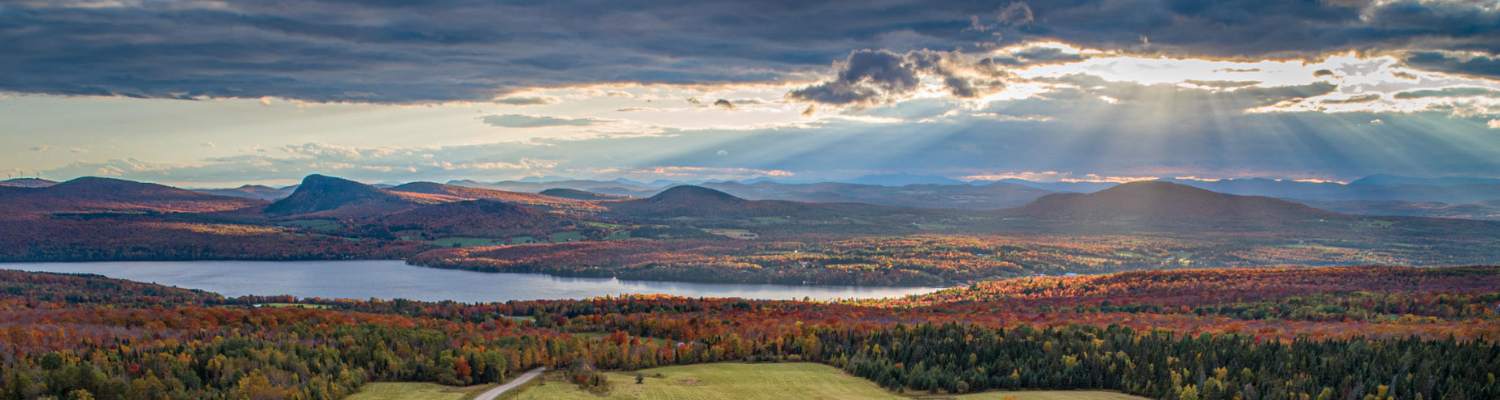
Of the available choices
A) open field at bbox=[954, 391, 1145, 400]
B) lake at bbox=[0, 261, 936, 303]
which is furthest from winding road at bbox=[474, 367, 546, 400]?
lake at bbox=[0, 261, 936, 303]

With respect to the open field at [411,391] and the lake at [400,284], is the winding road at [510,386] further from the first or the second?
the lake at [400,284]

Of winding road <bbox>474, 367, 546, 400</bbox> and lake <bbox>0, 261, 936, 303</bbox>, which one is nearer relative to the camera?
winding road <bbox>474, 367, 546, 400</bbox>

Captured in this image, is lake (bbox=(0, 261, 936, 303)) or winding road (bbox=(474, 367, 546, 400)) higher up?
winding road (bbox=(474, 367, 546, 400))

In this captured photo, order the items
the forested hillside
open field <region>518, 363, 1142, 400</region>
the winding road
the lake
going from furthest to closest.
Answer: the lake → the winding road → the forested hillside → open field <region>518, 363, 1142, 400</region>

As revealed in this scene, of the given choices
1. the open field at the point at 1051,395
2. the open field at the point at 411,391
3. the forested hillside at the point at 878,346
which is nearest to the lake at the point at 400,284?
the forested hillside at the point at 878,346

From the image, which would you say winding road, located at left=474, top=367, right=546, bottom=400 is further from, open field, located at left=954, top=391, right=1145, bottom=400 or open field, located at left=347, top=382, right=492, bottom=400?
open field, located at left=954, top=391, right=1145, bottom=400

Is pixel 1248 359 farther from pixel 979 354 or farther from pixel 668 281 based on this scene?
pixel 668 281
